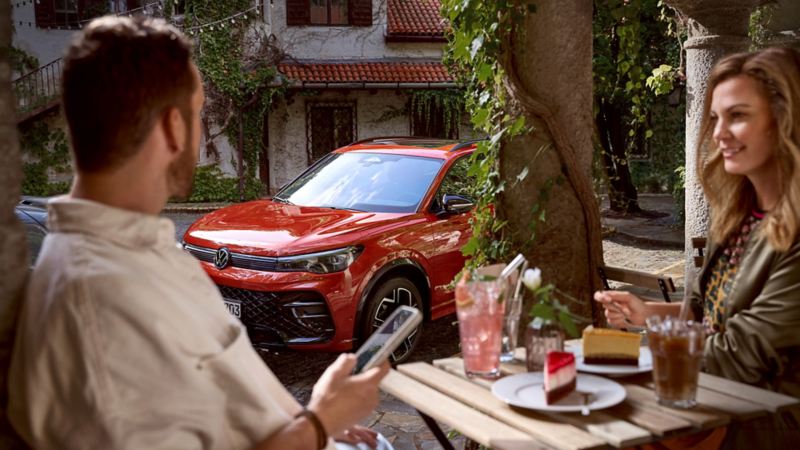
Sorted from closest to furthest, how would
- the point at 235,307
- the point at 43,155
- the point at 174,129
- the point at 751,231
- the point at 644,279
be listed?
the point at 174,129 → the point at 751,231 → the point at 644,279 → the point at 235,307 → the point at 43,155

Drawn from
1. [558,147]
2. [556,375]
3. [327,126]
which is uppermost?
[558,147]

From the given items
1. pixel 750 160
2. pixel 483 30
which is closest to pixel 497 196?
pixel 483 30

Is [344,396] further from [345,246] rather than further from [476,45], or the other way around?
[345,246]

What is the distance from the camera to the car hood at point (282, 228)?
6.07 meters

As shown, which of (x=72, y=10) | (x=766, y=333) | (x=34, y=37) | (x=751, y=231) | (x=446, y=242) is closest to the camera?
(x=766, y=333)

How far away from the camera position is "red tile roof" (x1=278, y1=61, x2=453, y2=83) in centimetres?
2070

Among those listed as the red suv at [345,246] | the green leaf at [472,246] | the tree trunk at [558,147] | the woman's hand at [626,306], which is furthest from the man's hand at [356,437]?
the red suv at [345,246]

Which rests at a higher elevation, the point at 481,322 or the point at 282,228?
the point at 481,322

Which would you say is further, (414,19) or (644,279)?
(414,19)

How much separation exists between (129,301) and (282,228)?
4975 mm

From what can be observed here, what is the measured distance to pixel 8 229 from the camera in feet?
5.67

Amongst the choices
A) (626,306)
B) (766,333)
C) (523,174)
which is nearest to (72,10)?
(523,174)

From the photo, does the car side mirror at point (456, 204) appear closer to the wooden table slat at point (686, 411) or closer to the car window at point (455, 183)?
the car window at point (455, 183)

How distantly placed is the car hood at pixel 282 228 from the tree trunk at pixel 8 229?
4.23m
